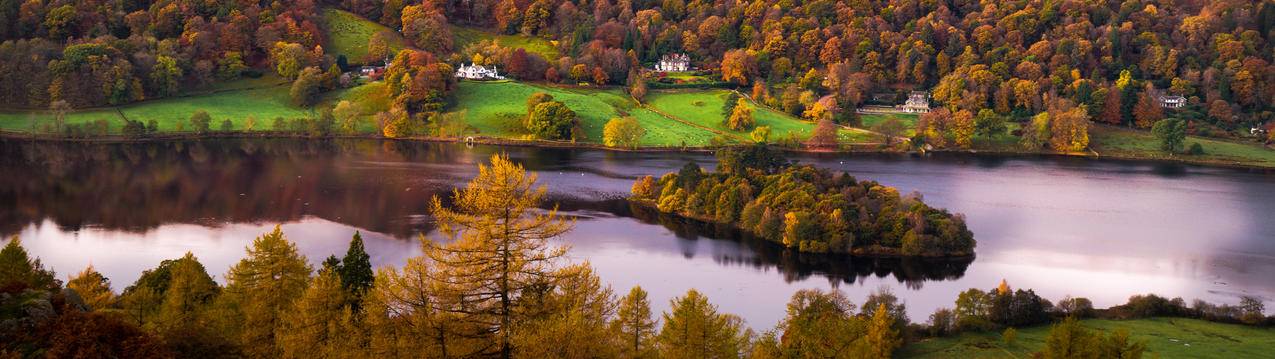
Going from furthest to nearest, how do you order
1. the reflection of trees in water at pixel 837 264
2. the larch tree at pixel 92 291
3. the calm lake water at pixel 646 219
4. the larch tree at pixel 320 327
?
the reflection of trees in water at pixel 837 264 → the calm lake water at pixel 646 219 → the larch tree at pixel 92 291 → the larch tree at pixel 320 327

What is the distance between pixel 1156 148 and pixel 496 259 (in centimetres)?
7744

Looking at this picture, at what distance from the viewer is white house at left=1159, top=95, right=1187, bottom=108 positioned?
86.3 m

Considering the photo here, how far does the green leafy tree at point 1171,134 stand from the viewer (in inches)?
2992

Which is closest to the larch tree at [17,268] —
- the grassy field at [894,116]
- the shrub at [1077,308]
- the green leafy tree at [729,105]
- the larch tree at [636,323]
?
the larch tree at [636,323]

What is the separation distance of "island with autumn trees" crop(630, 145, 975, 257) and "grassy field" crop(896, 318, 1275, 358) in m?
10.9

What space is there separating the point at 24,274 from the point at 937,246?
33963 millimetres

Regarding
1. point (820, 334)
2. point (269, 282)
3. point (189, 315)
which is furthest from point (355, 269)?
point (820, 334)

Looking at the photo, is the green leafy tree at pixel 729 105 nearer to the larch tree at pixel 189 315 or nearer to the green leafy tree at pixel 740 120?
the green leafy tree at pixel 740 120

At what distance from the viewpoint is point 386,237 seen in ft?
133

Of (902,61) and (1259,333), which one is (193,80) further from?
(1259,333)

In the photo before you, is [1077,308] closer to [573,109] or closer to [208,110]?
[573,109]

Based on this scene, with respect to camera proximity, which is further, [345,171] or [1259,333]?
[345,171]

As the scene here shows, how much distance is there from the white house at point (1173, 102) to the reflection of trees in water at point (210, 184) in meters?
63.2

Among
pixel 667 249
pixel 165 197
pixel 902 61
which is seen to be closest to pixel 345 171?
pixel 165 197
